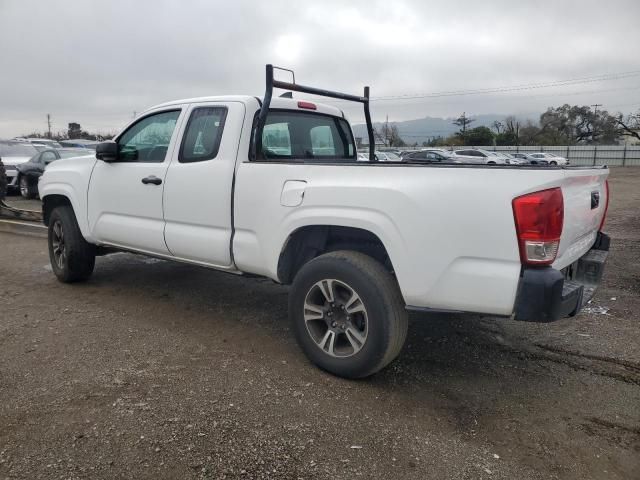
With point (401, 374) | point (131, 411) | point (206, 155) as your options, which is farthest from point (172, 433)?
point (206, 155)

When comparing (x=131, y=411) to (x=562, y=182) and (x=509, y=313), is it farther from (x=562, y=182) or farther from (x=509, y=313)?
(x=562, y=182)

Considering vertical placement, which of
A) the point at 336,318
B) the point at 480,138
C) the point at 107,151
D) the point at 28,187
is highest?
the point at 480,138

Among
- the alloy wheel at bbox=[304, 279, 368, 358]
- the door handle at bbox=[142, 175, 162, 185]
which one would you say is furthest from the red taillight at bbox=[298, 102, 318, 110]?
the alloy wheel at bbox=[304, 279, 368, 358]

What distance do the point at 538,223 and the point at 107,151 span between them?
3.87 m

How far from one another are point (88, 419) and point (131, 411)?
232 millimetres

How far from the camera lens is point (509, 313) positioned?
113 inches

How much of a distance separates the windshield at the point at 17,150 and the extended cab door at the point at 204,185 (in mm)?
14747

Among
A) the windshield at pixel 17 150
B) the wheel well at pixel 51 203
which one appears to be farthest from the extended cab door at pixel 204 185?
the windshield at pixel 17 150

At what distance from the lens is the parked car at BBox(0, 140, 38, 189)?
51.8ft

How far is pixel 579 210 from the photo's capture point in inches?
124

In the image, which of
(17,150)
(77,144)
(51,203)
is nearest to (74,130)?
(77,144)

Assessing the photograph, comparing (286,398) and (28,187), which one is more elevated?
(28,187)

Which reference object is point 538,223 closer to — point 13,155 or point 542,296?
point 542,296

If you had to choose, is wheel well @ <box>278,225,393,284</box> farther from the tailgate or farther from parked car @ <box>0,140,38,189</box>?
parked car @ <box>0,140,38,189</box>
